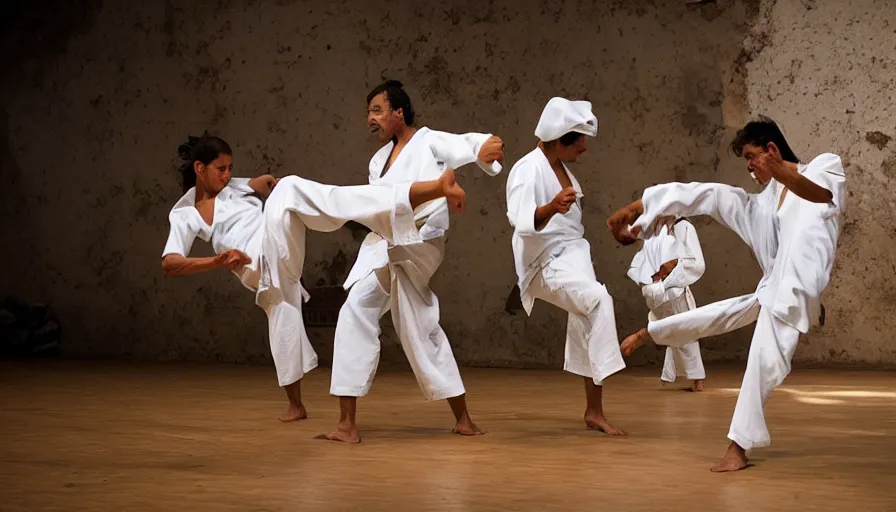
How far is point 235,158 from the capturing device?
919cm

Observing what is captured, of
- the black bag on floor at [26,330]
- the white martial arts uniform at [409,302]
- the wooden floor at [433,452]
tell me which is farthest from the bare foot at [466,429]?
the black bag on floor at [26,330]

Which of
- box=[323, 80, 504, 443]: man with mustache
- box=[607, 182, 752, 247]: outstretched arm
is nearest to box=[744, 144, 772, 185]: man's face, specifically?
box=[607, 182, 752, 247]: outstretched arm

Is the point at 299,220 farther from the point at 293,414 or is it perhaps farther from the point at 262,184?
the point at 293,414

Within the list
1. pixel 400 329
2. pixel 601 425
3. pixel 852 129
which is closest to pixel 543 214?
pixel 400 329

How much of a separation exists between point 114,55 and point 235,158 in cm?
137

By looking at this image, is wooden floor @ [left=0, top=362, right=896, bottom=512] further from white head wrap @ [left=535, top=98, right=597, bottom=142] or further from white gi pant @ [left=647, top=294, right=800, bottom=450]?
white head wrap @ [left=535, top=98, right=597, bottom=142]

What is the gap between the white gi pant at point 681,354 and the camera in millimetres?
6867

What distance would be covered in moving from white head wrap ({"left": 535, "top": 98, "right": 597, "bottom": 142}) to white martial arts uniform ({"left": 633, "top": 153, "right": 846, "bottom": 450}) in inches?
36.4

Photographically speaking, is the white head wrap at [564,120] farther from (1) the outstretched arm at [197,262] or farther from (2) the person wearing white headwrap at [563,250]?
(1) the outstretched arm at [197,262]

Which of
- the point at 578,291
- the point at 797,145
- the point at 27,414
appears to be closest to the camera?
the point at 578,291

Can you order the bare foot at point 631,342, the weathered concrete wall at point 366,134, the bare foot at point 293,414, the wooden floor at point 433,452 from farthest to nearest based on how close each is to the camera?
1. the weathered concrete wall at point 366,134
2. the bare foot at point 293,414
3. the bare foot at point 631,342
4. the wooden floor at point 433,452

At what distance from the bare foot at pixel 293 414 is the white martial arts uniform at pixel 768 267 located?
1987 millimetres

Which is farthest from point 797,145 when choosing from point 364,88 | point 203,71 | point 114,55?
point 114,55

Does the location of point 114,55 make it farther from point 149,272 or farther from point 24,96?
point 149,272
